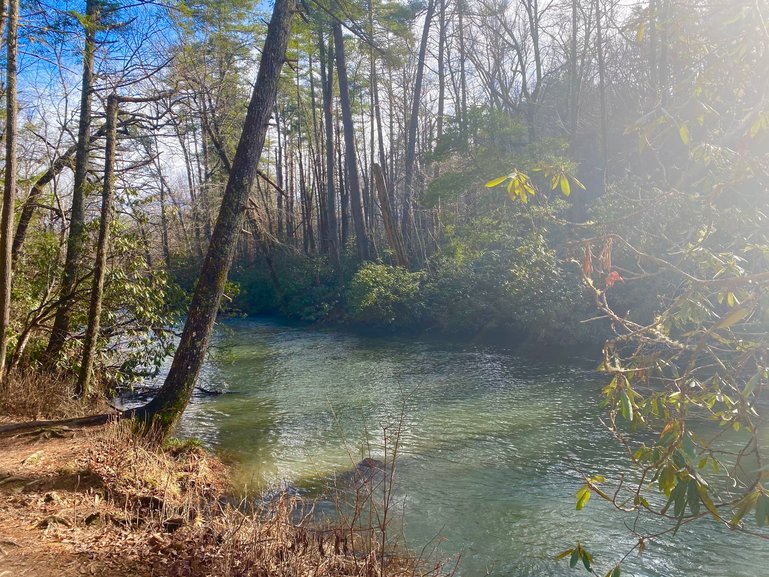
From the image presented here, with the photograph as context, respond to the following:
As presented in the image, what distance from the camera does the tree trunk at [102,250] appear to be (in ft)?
24.8

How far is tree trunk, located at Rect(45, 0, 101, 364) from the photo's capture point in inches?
312

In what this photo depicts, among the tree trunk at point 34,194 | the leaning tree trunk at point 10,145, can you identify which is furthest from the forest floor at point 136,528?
the tree trunk at point 34,194

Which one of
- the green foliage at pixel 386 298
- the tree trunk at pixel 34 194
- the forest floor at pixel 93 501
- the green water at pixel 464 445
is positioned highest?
the tree trunk at pixel 34 194

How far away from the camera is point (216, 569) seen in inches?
140

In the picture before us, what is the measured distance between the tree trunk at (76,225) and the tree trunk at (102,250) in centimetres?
55

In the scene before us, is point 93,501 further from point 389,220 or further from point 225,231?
point 389,220

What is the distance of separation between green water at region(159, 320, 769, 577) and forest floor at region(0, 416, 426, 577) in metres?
1.09

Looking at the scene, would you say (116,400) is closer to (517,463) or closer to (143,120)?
(143,120)

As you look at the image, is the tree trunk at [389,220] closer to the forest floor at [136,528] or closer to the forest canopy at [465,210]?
the forest canopy at [465,210]

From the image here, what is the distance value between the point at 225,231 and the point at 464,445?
14.2ft

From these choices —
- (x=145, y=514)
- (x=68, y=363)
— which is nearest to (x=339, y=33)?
(x=68, y=363)

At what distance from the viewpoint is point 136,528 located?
14.3 ft

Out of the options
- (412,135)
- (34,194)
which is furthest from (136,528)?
(412,135)

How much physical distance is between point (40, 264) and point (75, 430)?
367cm
